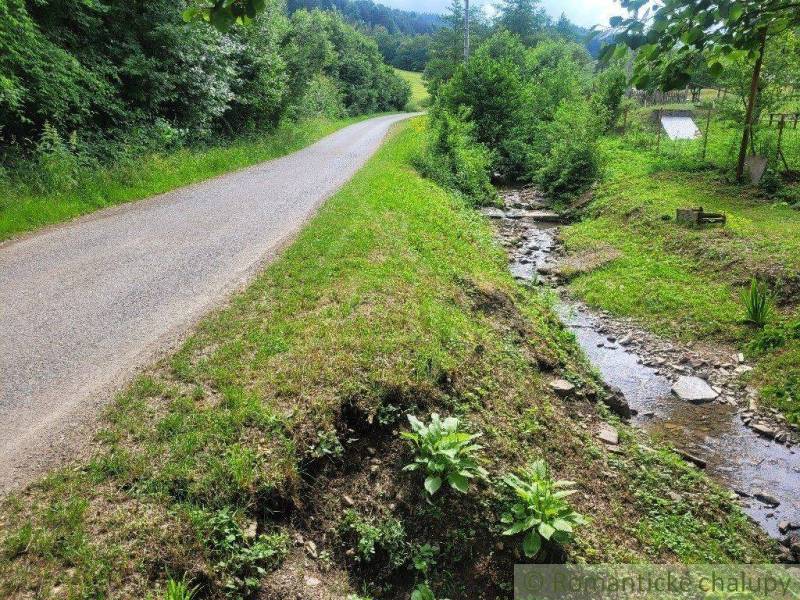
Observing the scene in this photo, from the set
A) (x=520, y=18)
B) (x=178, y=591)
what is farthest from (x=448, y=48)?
(x=178, y=591)

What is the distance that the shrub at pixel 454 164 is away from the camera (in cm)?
1718

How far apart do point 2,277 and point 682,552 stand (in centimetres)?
896

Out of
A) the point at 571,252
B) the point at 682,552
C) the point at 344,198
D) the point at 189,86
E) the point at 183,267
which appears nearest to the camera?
the point at 682,552

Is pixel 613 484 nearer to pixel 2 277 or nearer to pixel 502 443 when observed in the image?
pixel 502 443

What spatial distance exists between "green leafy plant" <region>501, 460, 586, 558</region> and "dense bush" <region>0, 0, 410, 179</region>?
736 centimetres

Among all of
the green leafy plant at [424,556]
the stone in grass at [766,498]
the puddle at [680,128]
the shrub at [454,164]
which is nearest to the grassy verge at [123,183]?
the shrub at [454,164]

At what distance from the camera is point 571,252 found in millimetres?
13977

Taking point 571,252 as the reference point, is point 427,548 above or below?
above

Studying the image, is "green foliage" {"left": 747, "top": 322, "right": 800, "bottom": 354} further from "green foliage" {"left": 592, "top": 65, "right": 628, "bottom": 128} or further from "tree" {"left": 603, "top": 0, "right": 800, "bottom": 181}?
"green foliage" {"left": 592, "top": 65, "right": 628, "bottom": 128}

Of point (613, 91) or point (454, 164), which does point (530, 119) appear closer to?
point (613, 91)

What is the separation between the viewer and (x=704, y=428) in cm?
685

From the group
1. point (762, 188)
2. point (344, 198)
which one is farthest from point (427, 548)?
point (762, 188)

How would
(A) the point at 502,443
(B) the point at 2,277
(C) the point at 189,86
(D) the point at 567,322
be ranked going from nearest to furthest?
(A) the point at 502,443 < (B) the point at 2,277 < (D) the point at 567,322 < (C) the point at 189,86

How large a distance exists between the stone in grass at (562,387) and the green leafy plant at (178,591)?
4916 millimetres
